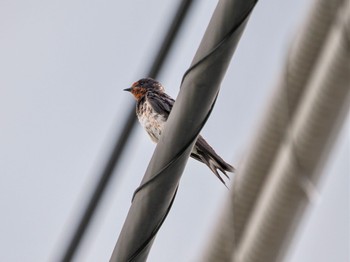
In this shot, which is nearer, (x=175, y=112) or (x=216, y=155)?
(x=175, y=112)

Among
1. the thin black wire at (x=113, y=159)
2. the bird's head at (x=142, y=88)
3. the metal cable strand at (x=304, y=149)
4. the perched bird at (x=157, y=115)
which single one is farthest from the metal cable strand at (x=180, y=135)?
the bird's head at (x=142, y=88)

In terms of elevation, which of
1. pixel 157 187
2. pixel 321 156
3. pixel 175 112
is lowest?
pixel 157 187

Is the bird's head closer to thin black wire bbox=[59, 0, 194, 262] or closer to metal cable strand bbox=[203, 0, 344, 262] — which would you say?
thin black wire bbox=[59, 0, 194, 262]

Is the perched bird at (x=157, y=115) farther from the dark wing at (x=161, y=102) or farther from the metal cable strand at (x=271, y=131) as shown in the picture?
the metal cable strand at (x=271, y=131)

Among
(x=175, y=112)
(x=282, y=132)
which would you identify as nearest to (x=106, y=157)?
(x=282, y=132)

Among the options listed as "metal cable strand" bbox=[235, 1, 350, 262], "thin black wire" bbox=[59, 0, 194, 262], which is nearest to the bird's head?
"thin black wire" bbox=[59, 0, 194, 262]

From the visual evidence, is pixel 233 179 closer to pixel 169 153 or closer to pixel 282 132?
pixel 282 132

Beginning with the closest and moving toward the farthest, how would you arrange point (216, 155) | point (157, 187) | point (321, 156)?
1. point (157, 187)
2. point (321, 156)
3. point (216, 155)
